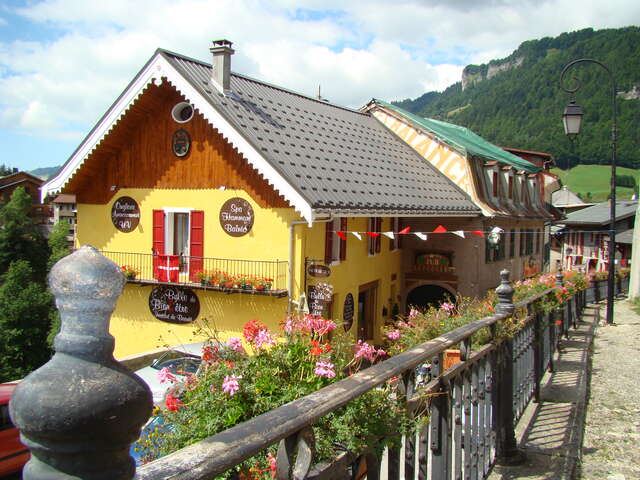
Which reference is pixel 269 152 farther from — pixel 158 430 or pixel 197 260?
pixel 158 430

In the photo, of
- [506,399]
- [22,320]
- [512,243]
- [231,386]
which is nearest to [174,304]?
[506,399]

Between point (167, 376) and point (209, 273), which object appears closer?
point (167, 376)

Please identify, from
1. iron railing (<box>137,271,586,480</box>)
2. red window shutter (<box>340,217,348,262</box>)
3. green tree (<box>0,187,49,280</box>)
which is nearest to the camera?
iron railing (<box>137,271,586,480</box>)

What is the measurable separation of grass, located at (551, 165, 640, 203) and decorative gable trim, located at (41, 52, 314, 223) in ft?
330

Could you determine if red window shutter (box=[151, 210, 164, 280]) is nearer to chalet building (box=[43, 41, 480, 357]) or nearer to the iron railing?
chalet building (box=[43, 41, 480, 357])

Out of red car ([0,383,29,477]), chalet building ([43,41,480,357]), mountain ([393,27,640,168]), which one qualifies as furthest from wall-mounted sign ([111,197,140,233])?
A: mountain ([393,27,640,168])

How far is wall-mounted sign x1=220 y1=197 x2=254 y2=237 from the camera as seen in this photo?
15992 mm

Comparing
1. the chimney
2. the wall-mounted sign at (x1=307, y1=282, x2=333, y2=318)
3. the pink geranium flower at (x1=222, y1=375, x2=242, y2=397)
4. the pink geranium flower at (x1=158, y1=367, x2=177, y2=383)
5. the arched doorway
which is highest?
the chimney

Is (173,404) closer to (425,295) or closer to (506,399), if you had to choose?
(506,399)

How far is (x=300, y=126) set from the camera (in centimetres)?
1859

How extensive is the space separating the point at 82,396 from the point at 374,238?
61.6 feet

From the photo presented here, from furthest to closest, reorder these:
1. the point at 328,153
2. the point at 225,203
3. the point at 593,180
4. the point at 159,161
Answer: the point at 593,180, the point at 328,153, the point at 159,161, the point at 225,203

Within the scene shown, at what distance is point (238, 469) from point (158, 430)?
839mm

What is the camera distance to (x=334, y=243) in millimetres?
17109
